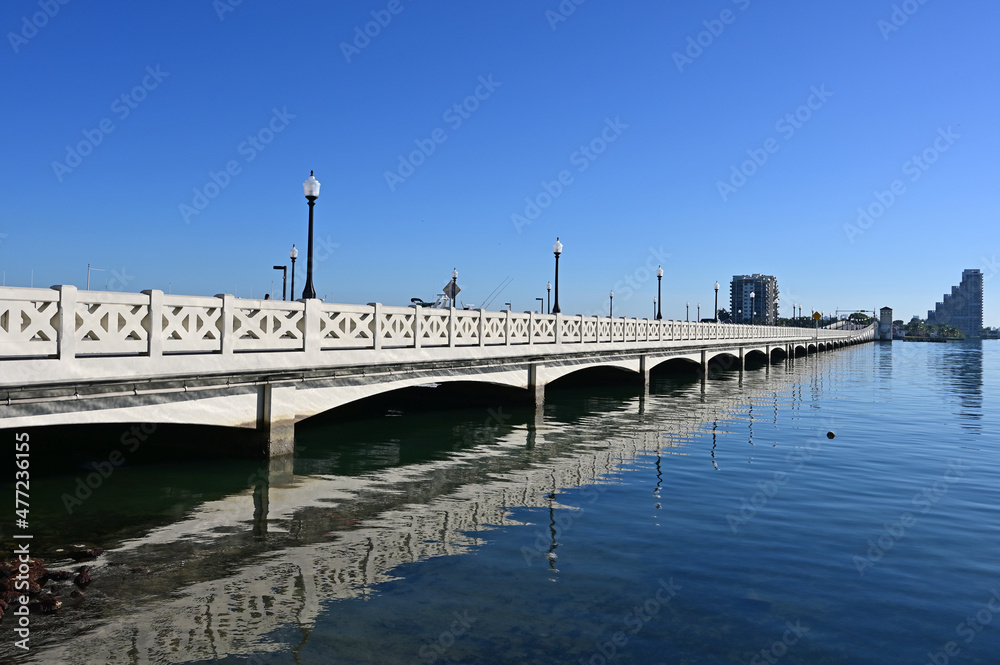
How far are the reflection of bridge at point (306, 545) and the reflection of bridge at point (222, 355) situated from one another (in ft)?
6.25

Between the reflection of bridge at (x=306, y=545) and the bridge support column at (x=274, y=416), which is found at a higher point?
the bridge support column at (x=274, y=416)

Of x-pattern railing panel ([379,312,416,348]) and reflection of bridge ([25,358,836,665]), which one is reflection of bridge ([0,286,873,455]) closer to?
x-pattern railing panel ([379,312,416,348])

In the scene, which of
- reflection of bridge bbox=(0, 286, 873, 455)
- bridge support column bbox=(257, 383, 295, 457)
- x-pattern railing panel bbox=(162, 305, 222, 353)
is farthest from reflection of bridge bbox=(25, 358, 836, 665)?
x-pattern railing panel bbox=(162, 305, 222, 353)

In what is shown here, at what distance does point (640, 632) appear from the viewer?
7543mm

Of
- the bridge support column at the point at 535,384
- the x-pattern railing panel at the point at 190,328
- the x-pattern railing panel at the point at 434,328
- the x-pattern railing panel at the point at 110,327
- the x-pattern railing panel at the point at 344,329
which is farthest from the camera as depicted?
the bridge support column at the point at 535,384

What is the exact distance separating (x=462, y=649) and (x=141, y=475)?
10.5 meters

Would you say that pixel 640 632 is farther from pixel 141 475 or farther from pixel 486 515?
pixel 141 475

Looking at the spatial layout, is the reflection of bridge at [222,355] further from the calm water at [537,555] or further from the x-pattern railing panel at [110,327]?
the calm water at [537,555]

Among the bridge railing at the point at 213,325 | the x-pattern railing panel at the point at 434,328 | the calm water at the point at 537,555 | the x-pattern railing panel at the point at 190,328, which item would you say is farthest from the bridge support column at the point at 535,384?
the x-pattern railing panel at the point at 190,328

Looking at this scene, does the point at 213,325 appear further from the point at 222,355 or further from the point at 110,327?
the point at 110,327

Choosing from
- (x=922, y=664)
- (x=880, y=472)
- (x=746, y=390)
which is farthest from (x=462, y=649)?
(x=746, y=390)

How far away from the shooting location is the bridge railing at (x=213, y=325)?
37.9ft

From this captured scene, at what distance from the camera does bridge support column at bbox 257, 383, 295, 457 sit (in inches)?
629

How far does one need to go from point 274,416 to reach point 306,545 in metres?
6.24
